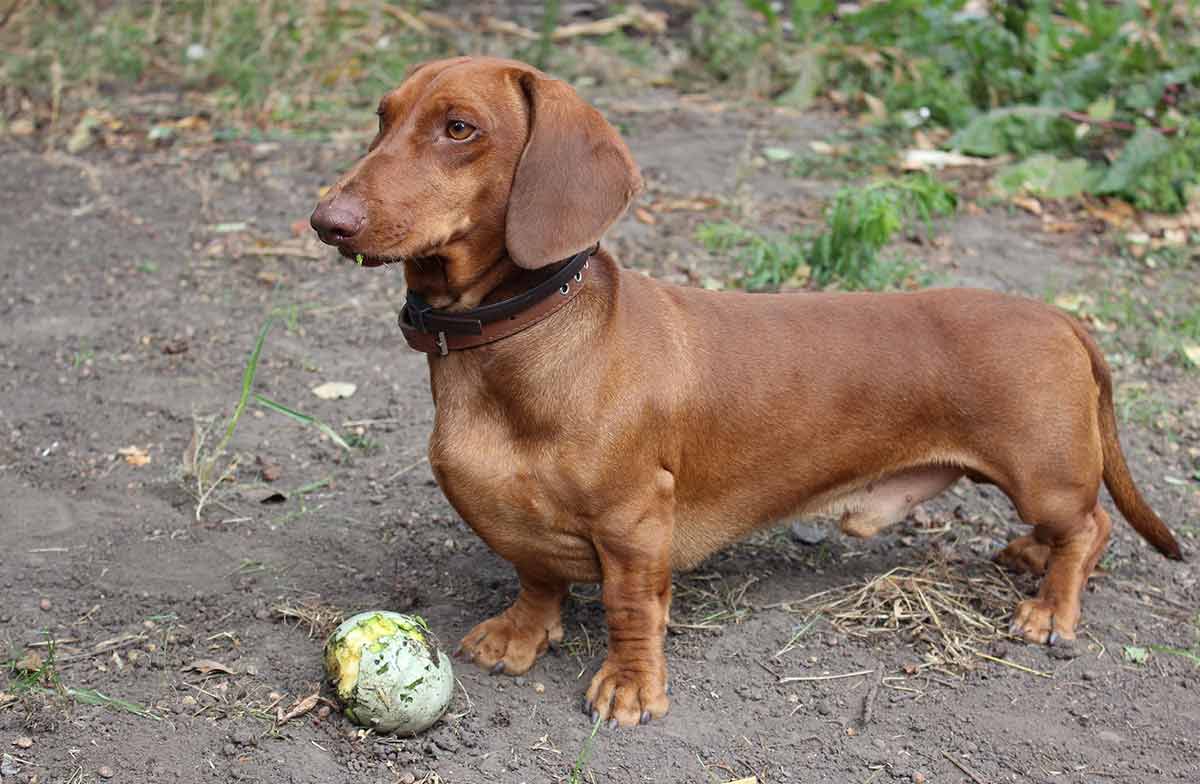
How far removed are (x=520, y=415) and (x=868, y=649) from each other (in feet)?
Answer: 4.27

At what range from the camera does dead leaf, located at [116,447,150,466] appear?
175 inches

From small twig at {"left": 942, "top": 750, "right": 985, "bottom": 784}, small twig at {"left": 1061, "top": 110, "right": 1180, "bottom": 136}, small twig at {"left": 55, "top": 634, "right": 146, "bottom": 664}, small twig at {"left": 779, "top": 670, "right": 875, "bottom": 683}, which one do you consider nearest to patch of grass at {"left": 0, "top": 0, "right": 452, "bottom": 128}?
small twig at {"left": 1061, "top": 110, "right": 1180, "bottom": 136}

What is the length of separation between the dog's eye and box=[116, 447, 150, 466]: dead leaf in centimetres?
208

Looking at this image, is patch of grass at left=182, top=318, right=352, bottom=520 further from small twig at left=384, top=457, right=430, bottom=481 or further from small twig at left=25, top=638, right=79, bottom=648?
small twig at left=25, top=638, right=79, bottom=648

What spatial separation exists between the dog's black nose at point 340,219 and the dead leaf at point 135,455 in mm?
1973

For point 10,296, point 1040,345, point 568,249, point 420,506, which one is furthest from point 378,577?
point 10,296

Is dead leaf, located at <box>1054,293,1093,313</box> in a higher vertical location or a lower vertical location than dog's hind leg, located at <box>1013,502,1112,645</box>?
lower

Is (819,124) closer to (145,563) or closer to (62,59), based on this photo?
(62,59)

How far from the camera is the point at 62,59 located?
332 inches

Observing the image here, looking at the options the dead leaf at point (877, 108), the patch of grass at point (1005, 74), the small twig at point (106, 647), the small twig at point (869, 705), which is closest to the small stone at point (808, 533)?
the small twig at point (869, 705)

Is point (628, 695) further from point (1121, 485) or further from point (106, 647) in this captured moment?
point (1121, 485)

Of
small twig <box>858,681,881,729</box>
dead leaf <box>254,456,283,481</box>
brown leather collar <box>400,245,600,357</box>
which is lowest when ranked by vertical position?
dead leaf <box>254,456,283,481</box>

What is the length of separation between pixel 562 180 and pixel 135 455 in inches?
88.1

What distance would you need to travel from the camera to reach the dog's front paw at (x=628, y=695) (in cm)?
332
